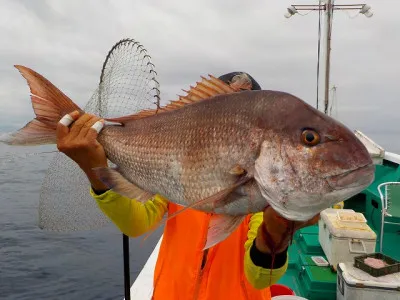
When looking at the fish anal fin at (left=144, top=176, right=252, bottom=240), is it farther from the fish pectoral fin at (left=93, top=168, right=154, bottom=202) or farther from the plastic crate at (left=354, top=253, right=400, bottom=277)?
the plastic crate at (left=354, top=253, right=400, bottom=277)

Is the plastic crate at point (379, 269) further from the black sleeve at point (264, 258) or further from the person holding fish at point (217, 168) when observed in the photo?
the black sleeve at point (264, 258)

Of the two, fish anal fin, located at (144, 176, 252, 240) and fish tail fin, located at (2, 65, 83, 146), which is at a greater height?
fish tail fin, located at (2, 65, 83, 146)

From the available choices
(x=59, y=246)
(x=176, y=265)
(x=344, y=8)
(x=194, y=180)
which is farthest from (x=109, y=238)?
(x=194, y=180)

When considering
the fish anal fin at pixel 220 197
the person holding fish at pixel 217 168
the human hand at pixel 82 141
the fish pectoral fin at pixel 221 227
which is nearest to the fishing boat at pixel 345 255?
the person holding fish at pixel 217 168

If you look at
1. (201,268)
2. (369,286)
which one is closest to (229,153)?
(201,268)

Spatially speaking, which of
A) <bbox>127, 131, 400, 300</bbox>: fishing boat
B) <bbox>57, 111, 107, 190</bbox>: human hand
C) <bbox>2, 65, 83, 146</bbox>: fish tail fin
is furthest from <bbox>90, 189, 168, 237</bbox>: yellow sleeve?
<bbox>127, 131, 400, 300</bbox>: fishing boat

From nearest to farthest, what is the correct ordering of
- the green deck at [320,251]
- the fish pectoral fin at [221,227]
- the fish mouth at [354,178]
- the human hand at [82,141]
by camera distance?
the fish mouth at [354,178]
the fish pectoral fin at [221,227]
the human hand at [82,141]
the green deck at [320,251]

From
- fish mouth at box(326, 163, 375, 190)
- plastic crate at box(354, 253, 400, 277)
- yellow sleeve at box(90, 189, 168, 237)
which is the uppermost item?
fish mouth at box(326, 163, 375, 190)

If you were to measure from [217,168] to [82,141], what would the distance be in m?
0.90

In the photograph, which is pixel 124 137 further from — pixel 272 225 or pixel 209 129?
pixel 272 225

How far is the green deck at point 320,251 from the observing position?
209 inches

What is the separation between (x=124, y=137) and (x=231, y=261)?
1.18 metres

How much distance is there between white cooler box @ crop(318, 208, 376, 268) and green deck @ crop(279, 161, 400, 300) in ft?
1.07

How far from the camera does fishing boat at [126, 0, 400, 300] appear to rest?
434cm
